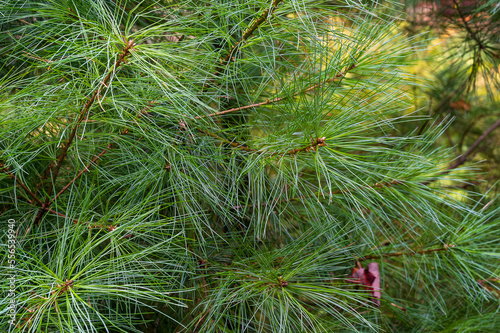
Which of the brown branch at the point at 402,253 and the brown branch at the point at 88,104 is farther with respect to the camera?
the brown branch at the point at 402,253

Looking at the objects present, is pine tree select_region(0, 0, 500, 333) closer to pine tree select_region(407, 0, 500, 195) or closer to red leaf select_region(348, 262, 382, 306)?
red leaf select_region(348, 262, 382, 306)

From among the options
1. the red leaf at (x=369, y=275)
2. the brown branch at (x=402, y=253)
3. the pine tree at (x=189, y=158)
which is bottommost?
the red leaf at (x=369, y=275)

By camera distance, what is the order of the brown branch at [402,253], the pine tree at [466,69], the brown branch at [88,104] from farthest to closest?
the pine tree at [466,69] < the brown branch at [402,253] < the brown branch at [88,104]

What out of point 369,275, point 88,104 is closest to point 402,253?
point 369,275

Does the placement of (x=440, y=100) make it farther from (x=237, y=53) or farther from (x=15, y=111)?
(x=15, y=111)

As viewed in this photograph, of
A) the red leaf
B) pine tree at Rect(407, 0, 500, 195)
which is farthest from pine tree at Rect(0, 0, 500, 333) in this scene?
pine tree at Rect(407, 0, 500, 195)

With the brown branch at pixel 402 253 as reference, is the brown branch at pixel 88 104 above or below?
above

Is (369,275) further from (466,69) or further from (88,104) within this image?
(466,69)

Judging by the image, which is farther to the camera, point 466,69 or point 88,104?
point 466,69

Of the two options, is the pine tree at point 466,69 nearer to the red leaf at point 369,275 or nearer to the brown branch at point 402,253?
the brown branch at point 402,253

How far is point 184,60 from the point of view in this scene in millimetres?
497

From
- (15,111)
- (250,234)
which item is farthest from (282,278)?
(15,111)

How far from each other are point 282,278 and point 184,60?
1.06 ft

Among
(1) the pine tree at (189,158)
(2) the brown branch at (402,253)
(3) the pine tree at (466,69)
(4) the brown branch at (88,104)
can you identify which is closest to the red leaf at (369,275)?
(2) the brown branch at (402,253)
